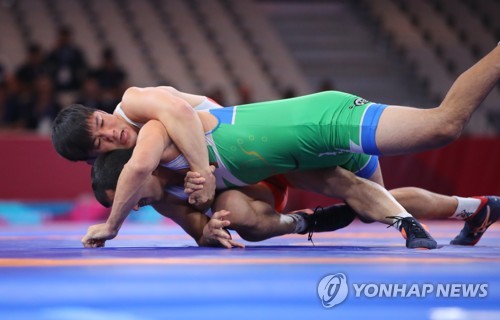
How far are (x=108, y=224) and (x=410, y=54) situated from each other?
28.3 ft

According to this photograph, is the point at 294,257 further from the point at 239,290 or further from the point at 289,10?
the point at 289,10

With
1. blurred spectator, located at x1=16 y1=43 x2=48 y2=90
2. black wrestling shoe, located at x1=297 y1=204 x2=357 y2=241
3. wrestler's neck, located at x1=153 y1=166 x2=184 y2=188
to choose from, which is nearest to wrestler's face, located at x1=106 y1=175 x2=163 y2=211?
wrestler's neck, located at x1=153 y1=166 x2=184 y2=188

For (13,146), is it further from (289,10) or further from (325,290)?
(289,10)

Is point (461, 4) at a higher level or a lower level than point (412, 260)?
higher

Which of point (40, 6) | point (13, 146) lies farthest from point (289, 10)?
point (13, 146)

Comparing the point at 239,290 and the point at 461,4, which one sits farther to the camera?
the point at 461,4

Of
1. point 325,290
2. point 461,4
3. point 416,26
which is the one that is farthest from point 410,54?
point 325,290

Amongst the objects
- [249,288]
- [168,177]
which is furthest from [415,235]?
[249,288]

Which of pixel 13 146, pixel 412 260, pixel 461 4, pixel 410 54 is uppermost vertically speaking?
pixel 461 4

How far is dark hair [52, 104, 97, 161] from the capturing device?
118 inches

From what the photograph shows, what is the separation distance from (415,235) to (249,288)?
4.29 feet

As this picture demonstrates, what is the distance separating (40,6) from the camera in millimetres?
10398

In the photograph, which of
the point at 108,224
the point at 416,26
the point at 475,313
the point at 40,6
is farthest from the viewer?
the point at 416,26

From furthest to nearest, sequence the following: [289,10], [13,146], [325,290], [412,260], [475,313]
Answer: [289,10] → [13,146] → [412,260] → [325,290] → [475,313]
